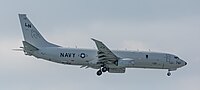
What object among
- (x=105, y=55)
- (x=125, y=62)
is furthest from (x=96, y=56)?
(x=125, y=62)

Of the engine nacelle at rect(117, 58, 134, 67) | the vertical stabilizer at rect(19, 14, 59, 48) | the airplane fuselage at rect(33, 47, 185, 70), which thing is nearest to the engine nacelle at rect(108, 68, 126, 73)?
the airplane fuselage at rect(33, 47, 185, 70)

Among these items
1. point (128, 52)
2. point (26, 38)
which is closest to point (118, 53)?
point (128, 52)

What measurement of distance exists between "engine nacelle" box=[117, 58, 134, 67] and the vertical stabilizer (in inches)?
367

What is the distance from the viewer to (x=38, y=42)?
183 m

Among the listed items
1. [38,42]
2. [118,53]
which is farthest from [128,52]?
[38,42]

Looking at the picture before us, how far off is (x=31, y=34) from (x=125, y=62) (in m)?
13.7

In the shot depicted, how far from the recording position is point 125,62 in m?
182

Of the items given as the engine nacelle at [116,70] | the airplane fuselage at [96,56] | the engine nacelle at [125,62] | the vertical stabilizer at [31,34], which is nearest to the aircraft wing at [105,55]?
the airplane fuselage at [96,56]

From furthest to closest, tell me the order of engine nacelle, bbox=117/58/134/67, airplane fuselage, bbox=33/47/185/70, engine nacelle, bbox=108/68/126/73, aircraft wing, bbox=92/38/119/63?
engine nacelle, bbox=108/68/126/73 → engine nacelle, bbox=117/58/134/67 → aircraft wing, bbox=92/38/119/63 → airplane fuselage, bbox=33/47/185/70

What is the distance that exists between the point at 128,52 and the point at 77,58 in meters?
7.87

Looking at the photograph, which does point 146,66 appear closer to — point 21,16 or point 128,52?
point 128,52

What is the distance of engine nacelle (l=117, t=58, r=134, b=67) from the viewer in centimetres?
18150

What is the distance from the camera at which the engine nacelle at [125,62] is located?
7146 inches

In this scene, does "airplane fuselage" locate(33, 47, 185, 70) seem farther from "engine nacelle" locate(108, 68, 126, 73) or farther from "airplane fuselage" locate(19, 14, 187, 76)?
"engine nacelle" locate(108, 68, 126, 73)
